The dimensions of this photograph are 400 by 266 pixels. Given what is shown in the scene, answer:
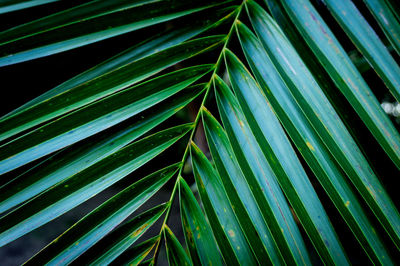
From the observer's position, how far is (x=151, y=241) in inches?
20.8

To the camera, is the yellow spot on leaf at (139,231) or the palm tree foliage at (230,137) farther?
the yellow spot on leaf at (139,231)

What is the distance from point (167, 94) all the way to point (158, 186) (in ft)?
0.70

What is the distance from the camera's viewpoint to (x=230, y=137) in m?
0.46

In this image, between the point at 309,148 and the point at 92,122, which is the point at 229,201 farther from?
the point at 92,122

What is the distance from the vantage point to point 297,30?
1.42 ft

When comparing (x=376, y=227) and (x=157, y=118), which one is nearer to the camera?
(x=376, y=227)

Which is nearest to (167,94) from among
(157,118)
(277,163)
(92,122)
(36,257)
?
(157,118)

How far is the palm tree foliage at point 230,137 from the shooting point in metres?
0.39

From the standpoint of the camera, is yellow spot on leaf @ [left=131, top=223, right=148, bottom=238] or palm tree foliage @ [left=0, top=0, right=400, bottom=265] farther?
yellow spot on leaf @ [left=131, top=223, right=148, bottom=238]

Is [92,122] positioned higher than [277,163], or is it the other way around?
[92,122]

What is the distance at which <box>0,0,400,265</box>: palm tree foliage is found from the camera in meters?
0.39

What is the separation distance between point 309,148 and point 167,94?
0.31m

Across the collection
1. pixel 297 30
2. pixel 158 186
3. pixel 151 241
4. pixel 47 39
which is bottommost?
pixel 151 241

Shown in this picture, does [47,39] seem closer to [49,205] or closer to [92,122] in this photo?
[92,122]
